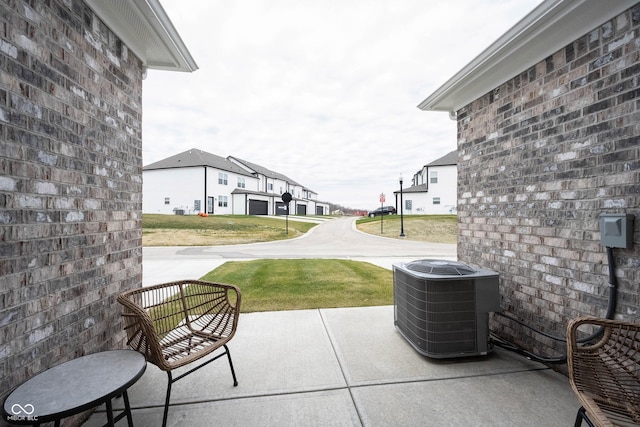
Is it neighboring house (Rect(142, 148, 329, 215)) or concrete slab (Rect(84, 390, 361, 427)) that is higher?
neighboring house (Rect(142, 148, 329, 215))

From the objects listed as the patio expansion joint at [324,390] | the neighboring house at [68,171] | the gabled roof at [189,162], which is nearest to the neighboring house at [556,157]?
the patio expansion joint at [324,390]

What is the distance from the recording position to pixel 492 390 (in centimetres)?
256

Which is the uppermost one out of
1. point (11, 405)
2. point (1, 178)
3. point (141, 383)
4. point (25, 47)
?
point (25, 47)

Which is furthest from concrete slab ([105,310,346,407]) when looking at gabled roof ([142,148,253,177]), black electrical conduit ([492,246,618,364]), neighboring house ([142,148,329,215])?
gabled roof ([142,148,253,177])

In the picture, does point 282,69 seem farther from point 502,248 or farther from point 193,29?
point 502,248

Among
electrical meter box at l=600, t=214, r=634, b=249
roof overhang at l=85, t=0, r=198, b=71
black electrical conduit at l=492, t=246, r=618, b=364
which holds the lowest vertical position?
black electrical conduit at l=492, t=246, r=618, b=364

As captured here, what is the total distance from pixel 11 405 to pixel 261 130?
146ft

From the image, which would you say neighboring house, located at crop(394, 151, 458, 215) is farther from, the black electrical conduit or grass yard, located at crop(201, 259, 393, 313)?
the black electrical conduit

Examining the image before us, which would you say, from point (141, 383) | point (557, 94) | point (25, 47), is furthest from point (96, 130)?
point (557, 94)

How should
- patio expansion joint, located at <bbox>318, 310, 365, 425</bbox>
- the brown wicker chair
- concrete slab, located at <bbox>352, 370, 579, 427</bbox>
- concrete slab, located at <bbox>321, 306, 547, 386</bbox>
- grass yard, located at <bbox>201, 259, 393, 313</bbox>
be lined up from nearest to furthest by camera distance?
the brown wicker chair < concrete slab, located at <bbox>352, 370, 579, 427</bbox> < patio expansion joint, located at <bbox>318, 310, 365, 425</bbox> < concrete slab, located at <bbox>321, 306, 547, 386</bbox> < grass yard, located at <bbox>201, 259, 393, 313</bbox>

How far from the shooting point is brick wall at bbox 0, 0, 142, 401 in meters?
1.66

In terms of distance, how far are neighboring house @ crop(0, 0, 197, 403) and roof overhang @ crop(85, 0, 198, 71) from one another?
1 centimetres

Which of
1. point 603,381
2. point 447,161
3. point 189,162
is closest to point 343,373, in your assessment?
point 603,381

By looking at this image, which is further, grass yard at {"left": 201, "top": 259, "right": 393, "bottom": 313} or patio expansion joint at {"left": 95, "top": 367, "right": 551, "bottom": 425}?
grass yard at {"left": 201, "top": 259, "right": 393, "bottom": 313}
